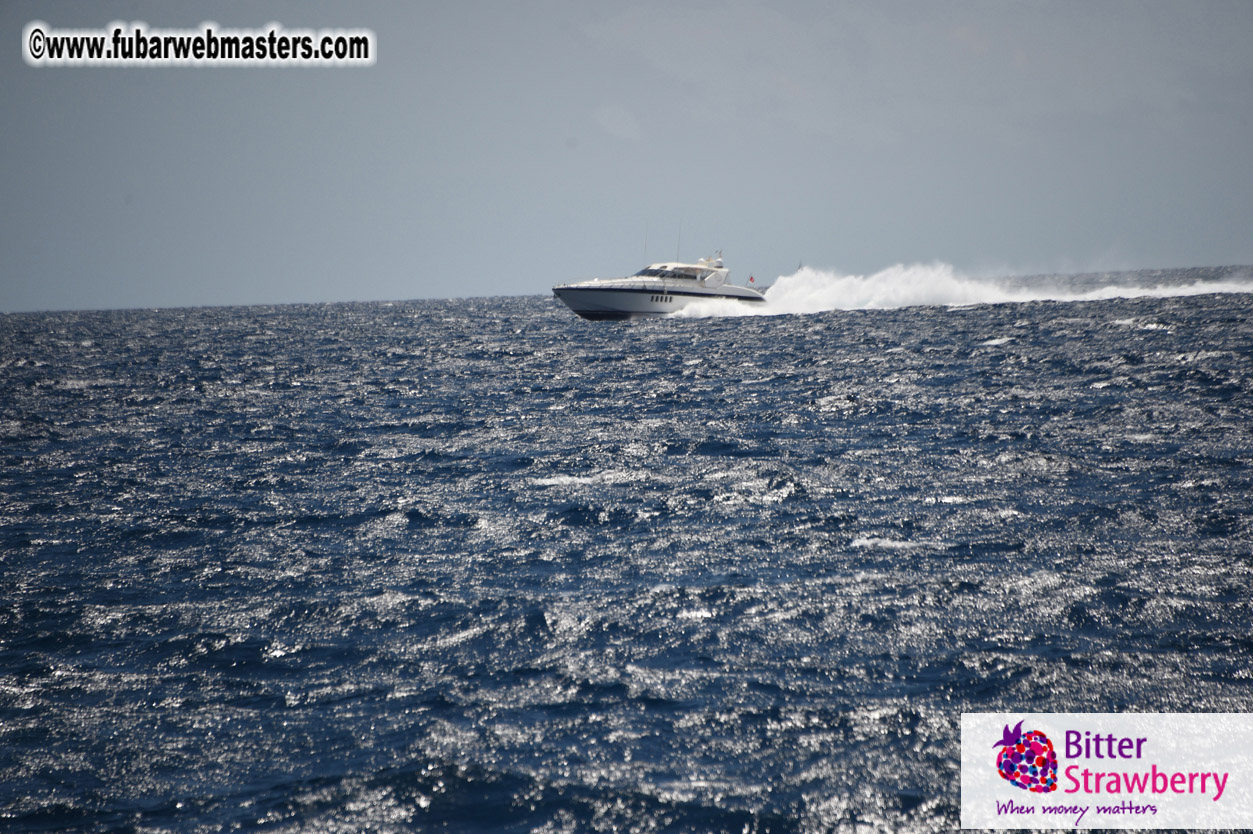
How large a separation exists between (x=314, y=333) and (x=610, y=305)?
2585cm

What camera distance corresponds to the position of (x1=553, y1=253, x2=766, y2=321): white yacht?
5144cm

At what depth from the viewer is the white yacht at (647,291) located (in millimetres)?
51438

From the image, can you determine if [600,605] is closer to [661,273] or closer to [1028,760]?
[1028,760]

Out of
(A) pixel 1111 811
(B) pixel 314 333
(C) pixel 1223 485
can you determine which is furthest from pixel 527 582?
(B) pixel 314 333

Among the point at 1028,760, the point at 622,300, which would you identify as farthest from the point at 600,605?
the point at 622,300

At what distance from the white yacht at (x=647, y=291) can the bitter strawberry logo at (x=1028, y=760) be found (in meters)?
46.2

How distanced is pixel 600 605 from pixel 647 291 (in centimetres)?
4447

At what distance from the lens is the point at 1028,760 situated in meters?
5.68

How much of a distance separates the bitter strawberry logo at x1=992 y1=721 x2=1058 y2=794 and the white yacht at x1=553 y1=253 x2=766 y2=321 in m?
46.2

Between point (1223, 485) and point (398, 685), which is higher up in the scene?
point (1223, 485)

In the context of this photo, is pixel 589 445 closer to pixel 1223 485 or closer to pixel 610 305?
pixel 1223 485

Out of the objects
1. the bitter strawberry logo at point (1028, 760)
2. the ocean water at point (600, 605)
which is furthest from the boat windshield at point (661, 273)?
the bitter strawberry logo at point (1028, 760)

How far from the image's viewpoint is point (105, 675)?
7262 mm

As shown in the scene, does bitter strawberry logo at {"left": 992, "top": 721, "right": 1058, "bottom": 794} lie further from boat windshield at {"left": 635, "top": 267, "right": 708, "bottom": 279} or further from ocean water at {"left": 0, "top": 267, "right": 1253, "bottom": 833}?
boat windshield at {"left": 635, "top": 267, "right": 708, "bottom": 279}
